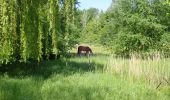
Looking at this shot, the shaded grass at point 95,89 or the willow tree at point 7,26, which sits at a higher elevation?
the willow tree at point 7,26

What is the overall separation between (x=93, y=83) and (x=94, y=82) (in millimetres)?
231

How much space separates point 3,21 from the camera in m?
10.3

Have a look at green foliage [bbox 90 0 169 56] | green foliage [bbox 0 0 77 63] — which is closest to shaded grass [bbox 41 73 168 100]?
green foliage [bbox 0 0 77 63]

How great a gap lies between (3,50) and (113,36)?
16537 millimetres

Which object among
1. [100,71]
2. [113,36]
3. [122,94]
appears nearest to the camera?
[122,94]

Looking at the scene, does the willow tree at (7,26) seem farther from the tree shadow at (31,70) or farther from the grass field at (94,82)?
the tree shadow at (31,70)

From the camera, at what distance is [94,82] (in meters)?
13.7

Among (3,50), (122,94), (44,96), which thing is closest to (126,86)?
(122,94)

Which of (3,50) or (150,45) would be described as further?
(150,45)

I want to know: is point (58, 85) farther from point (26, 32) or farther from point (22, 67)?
point (22, 67)

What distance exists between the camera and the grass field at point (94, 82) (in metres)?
11.4

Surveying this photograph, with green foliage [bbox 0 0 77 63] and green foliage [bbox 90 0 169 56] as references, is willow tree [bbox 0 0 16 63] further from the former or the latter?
green foliage [bbox 90 0 169 56]

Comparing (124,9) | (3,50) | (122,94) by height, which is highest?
(124,9)


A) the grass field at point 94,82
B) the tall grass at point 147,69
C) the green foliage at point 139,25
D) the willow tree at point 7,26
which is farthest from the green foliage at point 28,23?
the green foliage at point 139,25
